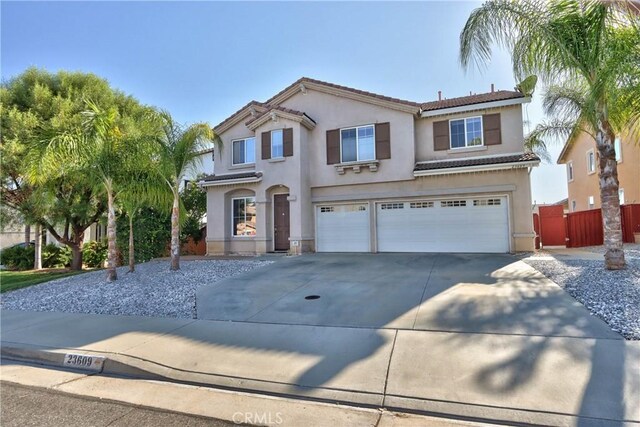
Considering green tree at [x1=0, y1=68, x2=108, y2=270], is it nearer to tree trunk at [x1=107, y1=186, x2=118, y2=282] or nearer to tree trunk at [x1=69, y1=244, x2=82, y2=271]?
tree trunk at [x1=69, y1=244, x2=82, y2=271]

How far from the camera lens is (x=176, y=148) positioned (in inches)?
461

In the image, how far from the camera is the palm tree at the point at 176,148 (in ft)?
38.2

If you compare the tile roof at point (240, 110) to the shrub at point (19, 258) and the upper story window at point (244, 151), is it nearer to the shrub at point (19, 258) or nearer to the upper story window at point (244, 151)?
the upper story window at point (244, 151)

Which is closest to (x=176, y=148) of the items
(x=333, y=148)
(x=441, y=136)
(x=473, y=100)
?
(x=333, y=148)

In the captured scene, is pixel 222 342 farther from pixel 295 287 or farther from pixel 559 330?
pixel 559 330

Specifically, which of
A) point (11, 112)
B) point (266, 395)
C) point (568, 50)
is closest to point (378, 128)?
point (568, 50)

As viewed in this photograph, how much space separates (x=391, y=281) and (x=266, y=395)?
18.1 feet

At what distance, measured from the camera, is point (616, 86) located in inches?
281

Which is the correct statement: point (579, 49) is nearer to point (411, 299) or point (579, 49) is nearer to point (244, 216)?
point (411, 299)

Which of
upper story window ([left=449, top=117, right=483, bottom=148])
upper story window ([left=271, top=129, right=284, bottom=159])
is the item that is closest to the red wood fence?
upper story window ([left=449, top=117, right=483, bottom=148])

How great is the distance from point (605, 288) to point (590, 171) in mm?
20369

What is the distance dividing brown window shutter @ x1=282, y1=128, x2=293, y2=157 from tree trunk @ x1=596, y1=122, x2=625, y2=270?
10.9 metres

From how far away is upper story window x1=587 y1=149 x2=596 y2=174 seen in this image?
23.2 metres

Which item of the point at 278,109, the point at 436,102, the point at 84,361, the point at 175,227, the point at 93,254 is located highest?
the point at 436,102
